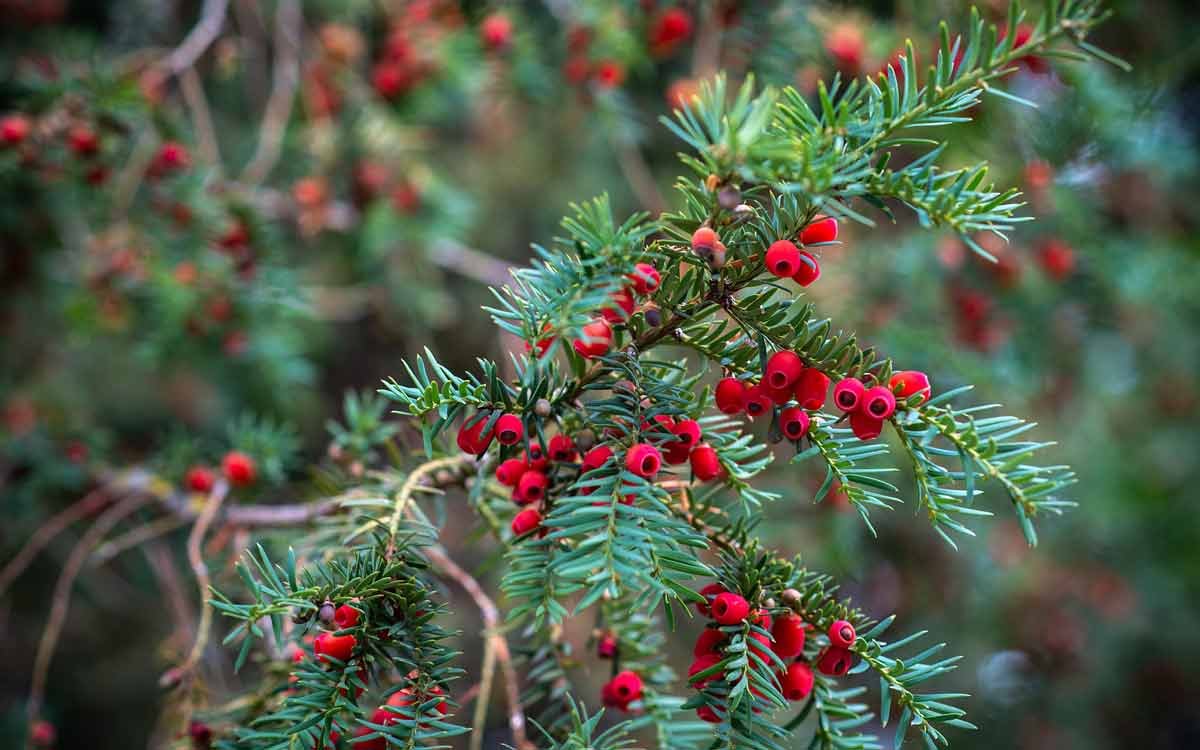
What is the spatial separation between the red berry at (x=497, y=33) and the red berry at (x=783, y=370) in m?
1.37

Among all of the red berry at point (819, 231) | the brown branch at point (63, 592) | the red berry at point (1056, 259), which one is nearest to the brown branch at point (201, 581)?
the brown branch at point (63, 592)

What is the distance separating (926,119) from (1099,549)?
2.71 meters

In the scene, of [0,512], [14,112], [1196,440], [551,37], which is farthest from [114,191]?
[1196,440]

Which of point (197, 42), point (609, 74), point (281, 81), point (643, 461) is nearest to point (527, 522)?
point (643, 461)

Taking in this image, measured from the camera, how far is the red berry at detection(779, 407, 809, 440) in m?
0.72

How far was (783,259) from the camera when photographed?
0.66m

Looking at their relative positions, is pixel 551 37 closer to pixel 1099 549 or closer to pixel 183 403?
pixel 183 403

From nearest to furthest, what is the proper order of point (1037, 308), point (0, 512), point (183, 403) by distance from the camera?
point (0, 512) → point (1037, 308) → point (183, 403)

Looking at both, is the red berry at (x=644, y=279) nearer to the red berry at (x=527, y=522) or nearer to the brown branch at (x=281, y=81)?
the red berry at (x=527, y=522)

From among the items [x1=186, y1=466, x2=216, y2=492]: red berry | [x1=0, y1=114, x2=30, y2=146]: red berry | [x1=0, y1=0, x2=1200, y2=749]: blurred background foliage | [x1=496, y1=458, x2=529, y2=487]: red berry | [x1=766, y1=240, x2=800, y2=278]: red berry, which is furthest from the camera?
[x1=0, y1=0, x2=1200, y2=749]: blurred background foliage

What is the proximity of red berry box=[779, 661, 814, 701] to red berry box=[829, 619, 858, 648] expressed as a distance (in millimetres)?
41

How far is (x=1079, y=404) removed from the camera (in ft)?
8.54

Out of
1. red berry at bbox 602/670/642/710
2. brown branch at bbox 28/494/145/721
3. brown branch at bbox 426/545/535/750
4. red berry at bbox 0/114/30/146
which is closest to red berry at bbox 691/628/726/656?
red berry at bbox 602/670/642/710

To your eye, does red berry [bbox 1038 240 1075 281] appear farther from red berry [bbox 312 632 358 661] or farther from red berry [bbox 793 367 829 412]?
red berry [bbox 312 632 358 661]
